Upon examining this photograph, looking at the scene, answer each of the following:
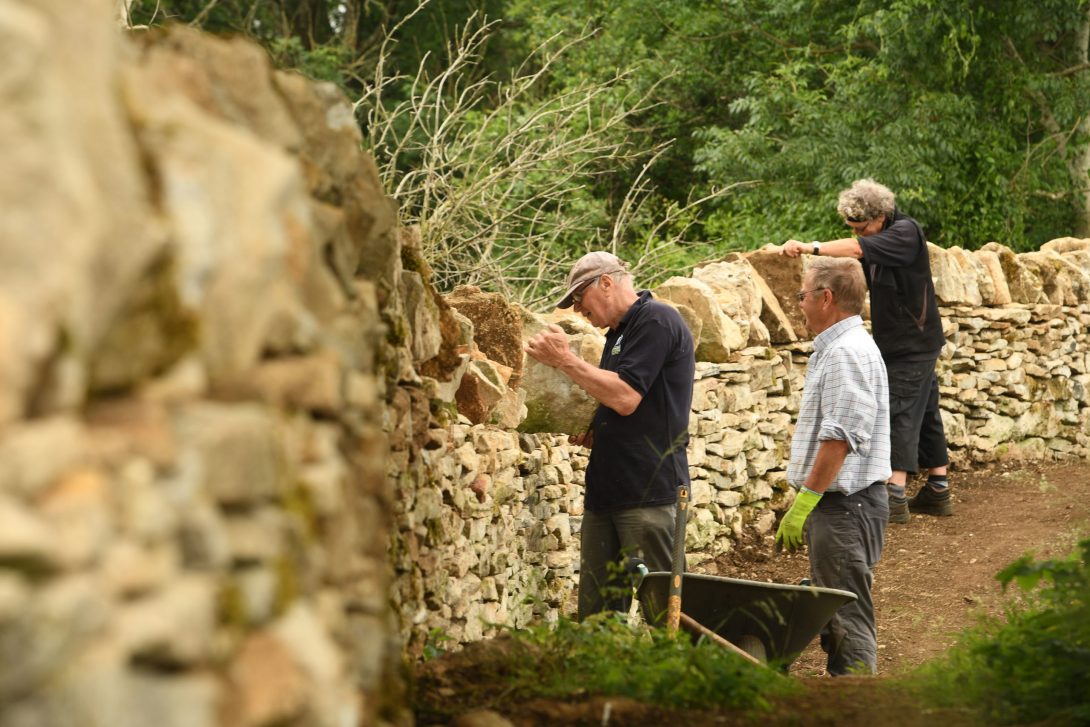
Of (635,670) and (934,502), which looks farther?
(934,502)

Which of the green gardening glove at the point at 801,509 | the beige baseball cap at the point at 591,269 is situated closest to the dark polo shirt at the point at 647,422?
the beige baseball cap at the point at 591,269

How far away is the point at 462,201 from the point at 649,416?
4.33 m

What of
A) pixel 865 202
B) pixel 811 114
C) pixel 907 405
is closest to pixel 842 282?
pixel 865 202

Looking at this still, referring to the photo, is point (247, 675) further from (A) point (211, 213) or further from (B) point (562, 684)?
(B) point (562, 684)

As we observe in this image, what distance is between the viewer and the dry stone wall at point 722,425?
470cm

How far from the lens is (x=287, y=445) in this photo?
182 centimetres

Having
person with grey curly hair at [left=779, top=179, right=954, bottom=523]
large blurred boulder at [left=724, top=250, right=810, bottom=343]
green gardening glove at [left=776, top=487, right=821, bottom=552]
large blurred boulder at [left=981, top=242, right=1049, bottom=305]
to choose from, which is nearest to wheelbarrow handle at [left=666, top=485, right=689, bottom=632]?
green gardening glove at [left=776, top=487, right=821, bottom=552]

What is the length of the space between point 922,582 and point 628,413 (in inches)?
134

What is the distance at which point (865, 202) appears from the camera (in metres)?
7.04

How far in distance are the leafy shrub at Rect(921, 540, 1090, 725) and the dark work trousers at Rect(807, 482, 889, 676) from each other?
1.05 metres

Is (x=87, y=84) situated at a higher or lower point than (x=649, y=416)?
higher

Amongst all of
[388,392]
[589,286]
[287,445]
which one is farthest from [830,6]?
[287,445]

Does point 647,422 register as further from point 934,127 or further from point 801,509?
point 934,127

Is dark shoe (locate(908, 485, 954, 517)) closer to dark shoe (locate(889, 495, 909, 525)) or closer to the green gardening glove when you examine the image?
dark shoe (locate(889, 495, 909, 525))
